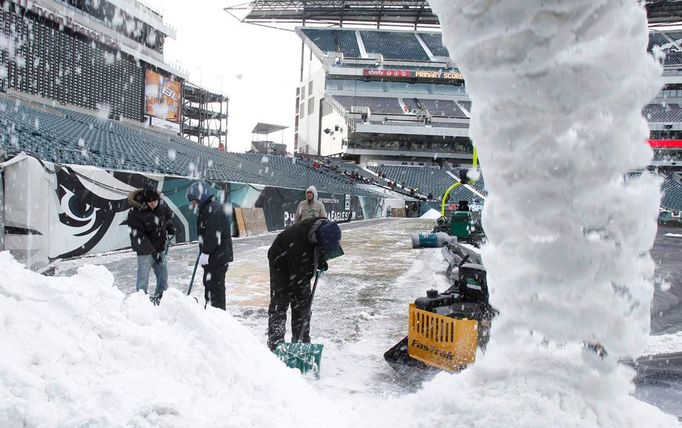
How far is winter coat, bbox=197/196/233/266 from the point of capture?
17.1ft

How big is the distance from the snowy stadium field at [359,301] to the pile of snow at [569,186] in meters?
1.25

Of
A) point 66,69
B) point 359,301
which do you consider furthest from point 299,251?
point 66,69

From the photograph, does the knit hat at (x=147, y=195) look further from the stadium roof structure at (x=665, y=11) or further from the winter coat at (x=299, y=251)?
the stadium roof structure at (x=665, y=11)

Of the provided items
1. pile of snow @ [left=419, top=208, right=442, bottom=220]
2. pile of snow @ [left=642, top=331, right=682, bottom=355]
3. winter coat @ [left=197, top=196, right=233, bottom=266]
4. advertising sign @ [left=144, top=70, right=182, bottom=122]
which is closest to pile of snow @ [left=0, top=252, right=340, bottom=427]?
winter coat @ [left=197, top=196, right=233, bottom=266]

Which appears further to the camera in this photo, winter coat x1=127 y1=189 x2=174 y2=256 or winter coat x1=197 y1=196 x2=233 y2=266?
winter coat x1=127 y1=189 x2=174 y2=256

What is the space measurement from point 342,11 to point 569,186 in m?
55.4

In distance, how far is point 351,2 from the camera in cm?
5134

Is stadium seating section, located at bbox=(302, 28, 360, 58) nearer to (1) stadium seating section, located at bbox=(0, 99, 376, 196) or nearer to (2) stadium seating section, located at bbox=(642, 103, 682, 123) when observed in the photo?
(1) stadium seating section, located at bbox=(0, 99, 376, 196)

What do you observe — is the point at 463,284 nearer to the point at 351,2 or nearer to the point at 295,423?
the point at 295,423

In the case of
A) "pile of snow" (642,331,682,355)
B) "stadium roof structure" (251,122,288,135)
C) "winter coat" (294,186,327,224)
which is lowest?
"pile of snow" (642,331,682,355)

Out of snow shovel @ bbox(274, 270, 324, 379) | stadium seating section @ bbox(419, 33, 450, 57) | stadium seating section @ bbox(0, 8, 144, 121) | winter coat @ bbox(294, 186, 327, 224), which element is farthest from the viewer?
stadium seating section @ bbox(419, 33, 450, 57)

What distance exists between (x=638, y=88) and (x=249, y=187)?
49.2 feet

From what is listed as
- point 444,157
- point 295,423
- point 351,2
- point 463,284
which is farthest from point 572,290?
point 351,2

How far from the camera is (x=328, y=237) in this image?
14.2 ft
